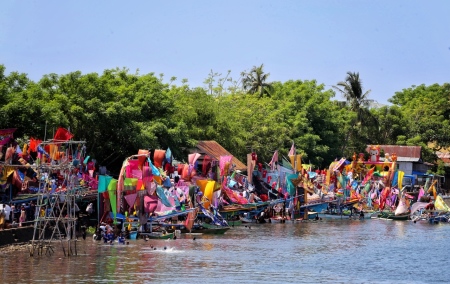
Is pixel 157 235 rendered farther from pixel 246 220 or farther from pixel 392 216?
pixel 392 216

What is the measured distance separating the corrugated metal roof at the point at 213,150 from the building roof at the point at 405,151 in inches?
1382

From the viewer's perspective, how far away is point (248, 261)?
124 ft

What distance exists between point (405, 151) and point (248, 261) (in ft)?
227

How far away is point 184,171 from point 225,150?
20.0m

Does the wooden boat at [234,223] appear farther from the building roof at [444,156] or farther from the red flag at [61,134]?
the building roof at [444,156]

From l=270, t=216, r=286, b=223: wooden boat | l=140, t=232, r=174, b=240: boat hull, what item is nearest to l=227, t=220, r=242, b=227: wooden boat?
l=270, t=216, r=286, b=223: wooden boat

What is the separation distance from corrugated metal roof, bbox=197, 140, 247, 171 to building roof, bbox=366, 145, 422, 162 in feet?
115

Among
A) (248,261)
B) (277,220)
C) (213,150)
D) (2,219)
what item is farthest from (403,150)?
(2,219)

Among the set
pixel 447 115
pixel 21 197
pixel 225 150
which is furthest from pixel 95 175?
pixel 447 115

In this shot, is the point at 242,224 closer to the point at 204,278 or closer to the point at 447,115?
the point at 204,278

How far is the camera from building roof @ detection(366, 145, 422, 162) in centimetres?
10238

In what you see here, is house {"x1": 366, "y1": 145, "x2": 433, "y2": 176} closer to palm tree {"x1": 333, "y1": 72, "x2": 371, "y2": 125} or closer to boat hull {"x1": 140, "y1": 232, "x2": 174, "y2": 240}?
palm tree {"x1": 333, "y1": 72, "x2": 371, "y2": 125}

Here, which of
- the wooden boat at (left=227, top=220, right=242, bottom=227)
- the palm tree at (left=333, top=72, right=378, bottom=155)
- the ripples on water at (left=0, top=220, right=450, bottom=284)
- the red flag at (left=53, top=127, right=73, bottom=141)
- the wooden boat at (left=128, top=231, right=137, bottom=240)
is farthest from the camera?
the palm tree at (left=333, top=72, right=378, bottom=155)

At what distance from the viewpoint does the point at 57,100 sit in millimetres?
54438
